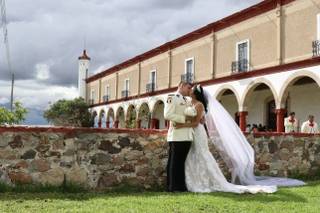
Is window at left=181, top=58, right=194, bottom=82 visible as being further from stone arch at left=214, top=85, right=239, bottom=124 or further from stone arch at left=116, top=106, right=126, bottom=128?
stone arch at left=116, top=106, right=126, bottom=128

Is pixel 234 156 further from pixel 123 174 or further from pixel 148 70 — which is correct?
pixel 148 70

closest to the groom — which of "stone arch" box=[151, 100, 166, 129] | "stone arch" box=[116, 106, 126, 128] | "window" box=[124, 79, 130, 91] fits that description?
"stone arch" box=[151, 100, 166, 129]

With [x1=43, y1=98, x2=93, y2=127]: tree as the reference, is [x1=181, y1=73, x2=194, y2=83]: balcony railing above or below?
above

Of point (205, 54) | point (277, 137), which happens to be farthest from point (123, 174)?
point (205, 54)

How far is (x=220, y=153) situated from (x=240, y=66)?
1659 centimetres

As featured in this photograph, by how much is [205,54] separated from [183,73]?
3.28 metres

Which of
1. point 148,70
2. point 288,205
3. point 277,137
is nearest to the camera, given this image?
point 288,205

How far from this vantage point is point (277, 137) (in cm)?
967

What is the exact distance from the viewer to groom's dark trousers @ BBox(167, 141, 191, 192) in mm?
7508

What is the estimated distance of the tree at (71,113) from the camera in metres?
50.1

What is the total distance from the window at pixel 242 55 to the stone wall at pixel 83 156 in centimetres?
1621

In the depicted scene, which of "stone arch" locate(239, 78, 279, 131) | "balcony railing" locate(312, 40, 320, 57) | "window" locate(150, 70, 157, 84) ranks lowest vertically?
"stone arch" locate(239, 78, 279, 131)

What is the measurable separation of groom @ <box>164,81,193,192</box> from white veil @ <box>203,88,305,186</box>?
96 centimetres

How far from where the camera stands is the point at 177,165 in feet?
24.8
